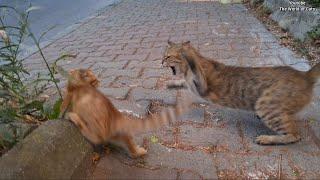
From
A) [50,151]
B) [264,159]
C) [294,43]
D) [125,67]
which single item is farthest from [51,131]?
[294,43]

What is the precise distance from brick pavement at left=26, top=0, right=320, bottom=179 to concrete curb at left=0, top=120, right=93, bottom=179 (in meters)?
0.23

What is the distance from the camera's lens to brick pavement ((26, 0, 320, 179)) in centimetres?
291

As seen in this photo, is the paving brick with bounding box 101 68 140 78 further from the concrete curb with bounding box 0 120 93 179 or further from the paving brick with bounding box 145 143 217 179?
the concrete curb with bounding box 0 120 93 179

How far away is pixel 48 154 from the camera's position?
7.94 feet

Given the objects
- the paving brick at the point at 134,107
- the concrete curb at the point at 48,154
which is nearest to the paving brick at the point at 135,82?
the paving brick at the point at 134,107

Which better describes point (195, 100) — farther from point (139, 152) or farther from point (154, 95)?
point (139, 152)

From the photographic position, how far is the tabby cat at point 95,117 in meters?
2.73

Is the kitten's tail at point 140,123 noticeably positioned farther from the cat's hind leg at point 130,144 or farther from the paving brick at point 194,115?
the paving brick at point 194,115

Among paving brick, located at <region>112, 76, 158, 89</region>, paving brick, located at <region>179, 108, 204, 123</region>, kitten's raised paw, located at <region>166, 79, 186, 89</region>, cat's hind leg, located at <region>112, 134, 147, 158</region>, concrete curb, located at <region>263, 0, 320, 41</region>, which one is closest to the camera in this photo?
cat's hind leg, located at <region>112, 134, 147, 158</region>

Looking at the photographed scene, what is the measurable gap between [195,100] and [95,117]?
1.68m

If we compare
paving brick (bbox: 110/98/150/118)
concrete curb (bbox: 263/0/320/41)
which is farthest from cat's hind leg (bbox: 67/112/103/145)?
concrete curb (bbox: 263/0/320/41)

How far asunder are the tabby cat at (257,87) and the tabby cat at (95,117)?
0.96 metres

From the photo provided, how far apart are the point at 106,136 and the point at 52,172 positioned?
52 cm

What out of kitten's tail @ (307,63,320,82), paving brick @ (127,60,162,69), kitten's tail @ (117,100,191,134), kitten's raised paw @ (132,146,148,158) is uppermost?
kitten's tail @ (307,63,320,82)
